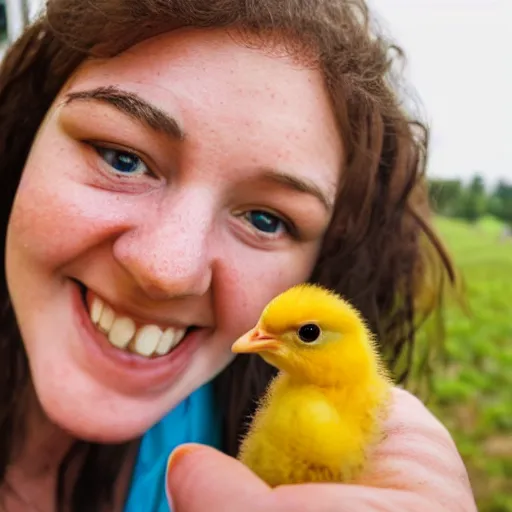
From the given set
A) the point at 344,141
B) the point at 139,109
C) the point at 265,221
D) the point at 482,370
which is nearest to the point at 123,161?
the point at 139,109

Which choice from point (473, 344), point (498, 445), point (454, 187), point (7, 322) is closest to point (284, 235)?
point (7, 322)

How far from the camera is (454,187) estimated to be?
386 centimetres

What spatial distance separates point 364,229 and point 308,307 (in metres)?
0.46

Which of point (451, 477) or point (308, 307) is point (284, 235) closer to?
point (308, 307)

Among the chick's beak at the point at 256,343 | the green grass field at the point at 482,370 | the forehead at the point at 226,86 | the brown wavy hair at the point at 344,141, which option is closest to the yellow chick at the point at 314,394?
the chick's beak at the point at 256,343

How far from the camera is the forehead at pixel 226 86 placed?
2.83ft

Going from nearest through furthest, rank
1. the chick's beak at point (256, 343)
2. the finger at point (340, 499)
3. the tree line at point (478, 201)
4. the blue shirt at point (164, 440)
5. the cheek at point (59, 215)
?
the finger at point (340, 499)
the chick's beak at point (256, 343)
the cheek at point (59, 215)
the blue shirt at point (164, 440)
the tree line at point (478, 201)

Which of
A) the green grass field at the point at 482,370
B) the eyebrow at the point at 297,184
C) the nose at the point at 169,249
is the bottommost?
the green grass field at the point at 482,370

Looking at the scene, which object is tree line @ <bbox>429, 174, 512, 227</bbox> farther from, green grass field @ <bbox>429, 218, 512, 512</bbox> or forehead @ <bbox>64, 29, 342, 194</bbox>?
forehead @ <bbox>64, 29, 342, 194</bbox>

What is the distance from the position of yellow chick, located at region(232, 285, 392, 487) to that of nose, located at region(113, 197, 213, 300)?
0.13 metres

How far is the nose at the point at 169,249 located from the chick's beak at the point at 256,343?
0.41ft

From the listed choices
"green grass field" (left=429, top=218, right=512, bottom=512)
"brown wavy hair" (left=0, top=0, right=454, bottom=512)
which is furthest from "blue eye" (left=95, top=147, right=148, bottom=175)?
"green grass field" (left=429, top=218, right=512, bottom=512)

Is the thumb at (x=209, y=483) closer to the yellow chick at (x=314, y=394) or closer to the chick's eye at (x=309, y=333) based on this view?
the yellow chick at (x=314, y=394)

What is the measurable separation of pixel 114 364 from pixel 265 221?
0.31 meters
